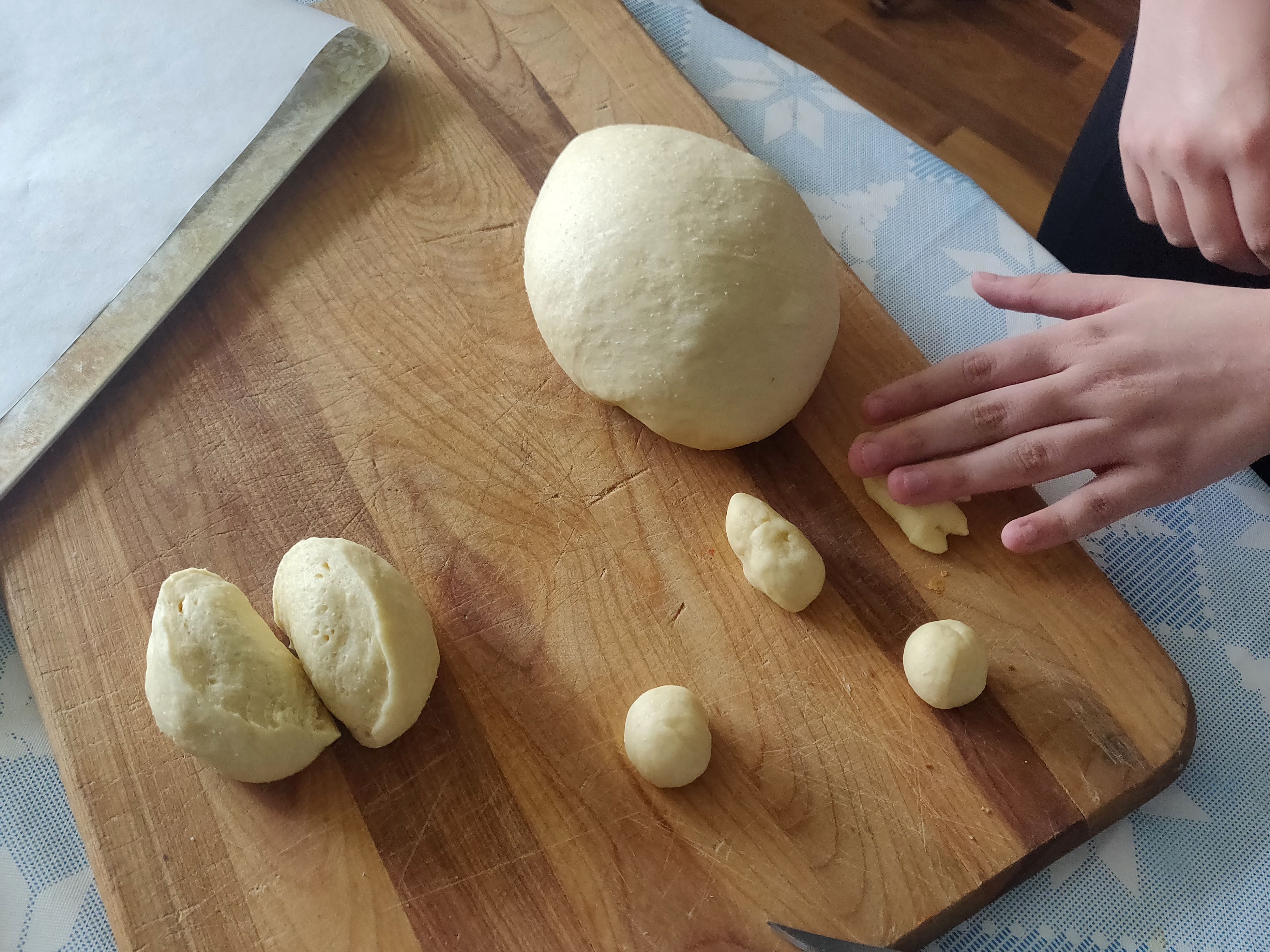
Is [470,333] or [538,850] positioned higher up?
[470,333]

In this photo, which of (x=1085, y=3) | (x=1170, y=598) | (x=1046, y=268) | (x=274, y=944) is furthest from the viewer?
(x=1085, y=3)

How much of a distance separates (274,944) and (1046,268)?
140 centimetres

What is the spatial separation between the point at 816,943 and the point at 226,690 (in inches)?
26.2

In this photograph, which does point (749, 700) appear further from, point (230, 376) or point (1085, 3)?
point (1085, 3)

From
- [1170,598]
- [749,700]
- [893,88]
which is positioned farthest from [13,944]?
[893,88]

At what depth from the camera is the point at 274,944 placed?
0.89 metres

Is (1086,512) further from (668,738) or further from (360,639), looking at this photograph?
(360,639)

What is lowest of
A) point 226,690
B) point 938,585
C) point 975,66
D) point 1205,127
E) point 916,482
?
point 975,66

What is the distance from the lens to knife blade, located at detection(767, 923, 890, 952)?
2.76 ft

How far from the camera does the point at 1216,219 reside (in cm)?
105

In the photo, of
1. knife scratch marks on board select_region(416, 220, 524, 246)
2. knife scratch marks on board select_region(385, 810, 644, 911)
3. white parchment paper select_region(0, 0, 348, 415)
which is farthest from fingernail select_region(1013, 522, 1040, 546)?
white parchment paper select_region(0, 0, 348, 415)

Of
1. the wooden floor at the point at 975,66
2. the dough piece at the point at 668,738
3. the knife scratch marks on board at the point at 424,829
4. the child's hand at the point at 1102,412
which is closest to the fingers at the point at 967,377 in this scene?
the child's hand at the point at 1102,412

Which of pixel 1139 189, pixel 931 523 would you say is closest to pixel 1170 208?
pixel 1139 189

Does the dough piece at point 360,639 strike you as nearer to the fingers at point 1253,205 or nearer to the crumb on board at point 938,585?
the crumb on board at point 938,585
